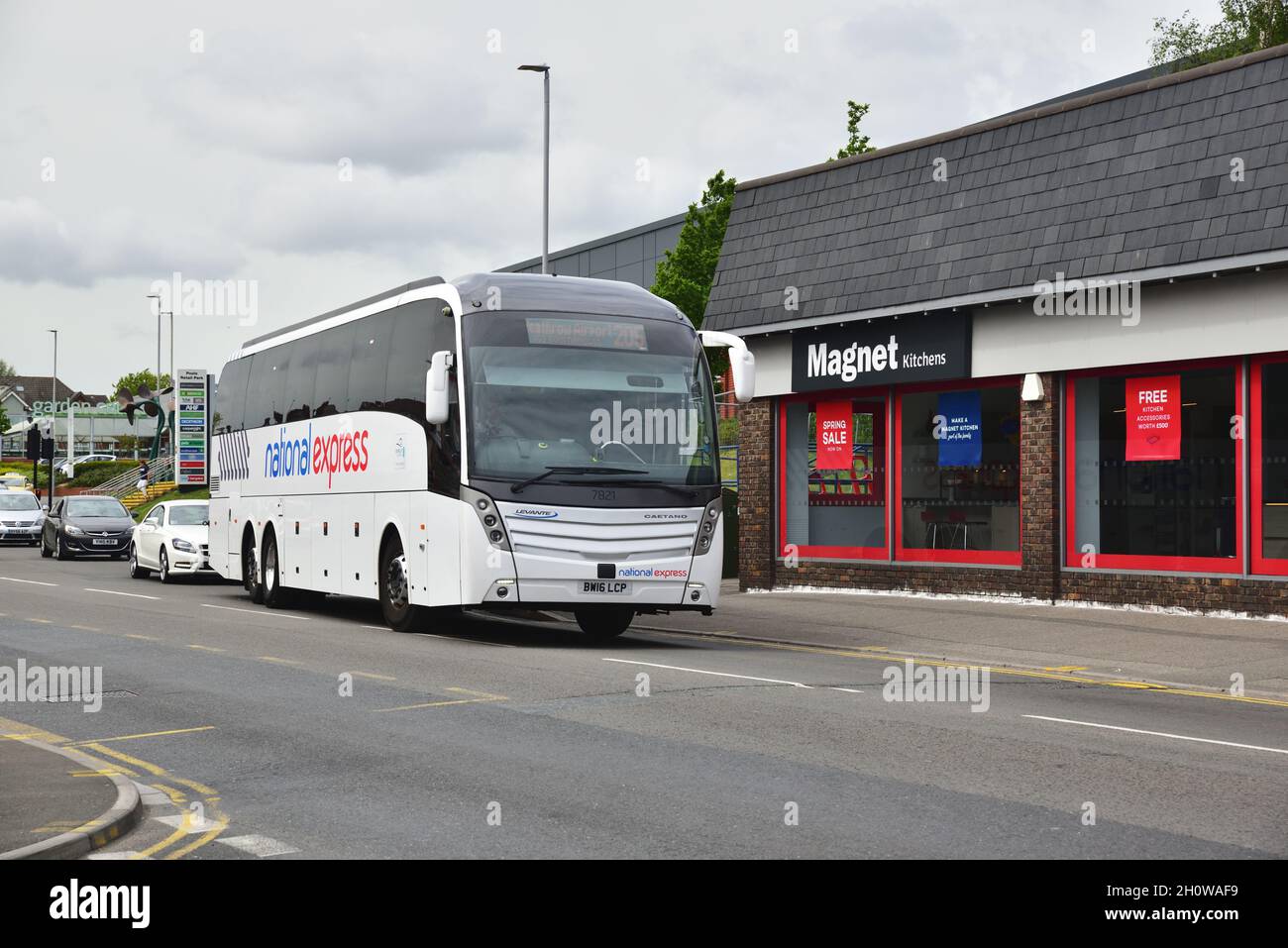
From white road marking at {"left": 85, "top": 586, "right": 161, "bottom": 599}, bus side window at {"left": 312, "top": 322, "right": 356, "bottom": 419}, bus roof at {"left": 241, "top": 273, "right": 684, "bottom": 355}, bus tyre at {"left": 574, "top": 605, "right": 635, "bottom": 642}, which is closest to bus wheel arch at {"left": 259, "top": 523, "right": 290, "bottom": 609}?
white road marking at {"left": 85, "top": 586, "right": 161, "bottom": 599}

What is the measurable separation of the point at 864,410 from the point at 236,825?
17.3 m

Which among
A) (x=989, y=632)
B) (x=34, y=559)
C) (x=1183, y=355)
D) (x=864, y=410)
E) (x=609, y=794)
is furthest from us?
(x=34, y=559)

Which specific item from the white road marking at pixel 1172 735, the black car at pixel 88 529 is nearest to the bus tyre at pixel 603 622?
the white road marking at pixel 1172 735

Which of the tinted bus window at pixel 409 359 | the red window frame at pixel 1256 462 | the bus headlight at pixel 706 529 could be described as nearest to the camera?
the bus headlight at pixel 706 529

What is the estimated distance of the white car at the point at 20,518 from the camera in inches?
1850

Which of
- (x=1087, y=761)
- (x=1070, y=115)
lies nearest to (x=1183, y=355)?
(x=1070, y=115)

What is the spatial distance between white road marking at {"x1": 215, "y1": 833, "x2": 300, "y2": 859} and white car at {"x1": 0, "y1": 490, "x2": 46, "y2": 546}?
42.3 meters

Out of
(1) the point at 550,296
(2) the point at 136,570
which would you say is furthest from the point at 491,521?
(2) the point at 136,570

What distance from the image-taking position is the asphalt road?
23.3ft

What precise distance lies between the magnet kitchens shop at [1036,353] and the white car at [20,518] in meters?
29.6

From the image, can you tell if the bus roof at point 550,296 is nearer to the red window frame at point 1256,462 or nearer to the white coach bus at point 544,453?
the white coach bus at point 544,453

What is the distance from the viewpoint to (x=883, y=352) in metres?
22.7

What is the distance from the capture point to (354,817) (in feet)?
24.7

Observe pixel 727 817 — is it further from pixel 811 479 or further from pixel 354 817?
pixel 811 479
